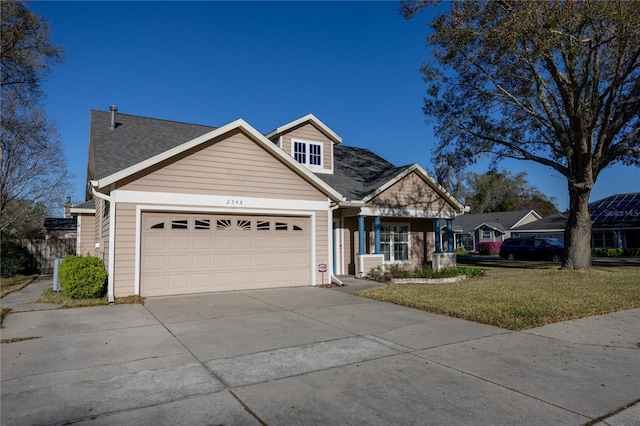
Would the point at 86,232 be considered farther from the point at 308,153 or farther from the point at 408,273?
the point at 408,273

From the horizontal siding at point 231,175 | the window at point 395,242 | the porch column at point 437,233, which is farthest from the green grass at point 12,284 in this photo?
the porch column at point 437,233

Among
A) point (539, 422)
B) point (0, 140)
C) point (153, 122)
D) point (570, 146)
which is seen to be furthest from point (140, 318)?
point (570, 146)

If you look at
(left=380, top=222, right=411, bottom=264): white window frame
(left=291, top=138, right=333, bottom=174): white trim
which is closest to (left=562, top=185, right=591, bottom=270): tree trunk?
(left=380, top=222, right=411, bottom=264): white window frame

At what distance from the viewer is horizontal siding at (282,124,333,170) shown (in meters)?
17.1

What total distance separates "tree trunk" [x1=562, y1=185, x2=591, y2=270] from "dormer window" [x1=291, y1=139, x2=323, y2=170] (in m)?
11.1

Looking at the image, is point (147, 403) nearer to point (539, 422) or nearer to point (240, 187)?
point (539, 422)

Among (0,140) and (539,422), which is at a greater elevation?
(0,140)

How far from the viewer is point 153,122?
16344 mm

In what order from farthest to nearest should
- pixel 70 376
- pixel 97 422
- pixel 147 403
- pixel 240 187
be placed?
pixel 240 187 → pixel 70 376 → pixel 147 403 → pixel 97 422

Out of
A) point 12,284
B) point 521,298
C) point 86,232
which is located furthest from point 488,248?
point 12,284

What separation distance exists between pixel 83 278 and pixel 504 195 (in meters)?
68.8

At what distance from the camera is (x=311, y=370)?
16.8ft

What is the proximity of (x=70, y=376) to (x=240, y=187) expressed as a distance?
296 inches

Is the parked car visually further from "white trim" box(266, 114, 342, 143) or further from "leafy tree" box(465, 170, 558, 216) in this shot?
"leafy tree" box(465, 170, 558, 216)
